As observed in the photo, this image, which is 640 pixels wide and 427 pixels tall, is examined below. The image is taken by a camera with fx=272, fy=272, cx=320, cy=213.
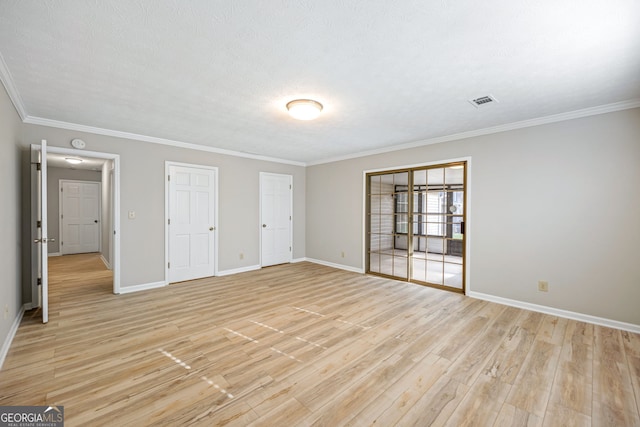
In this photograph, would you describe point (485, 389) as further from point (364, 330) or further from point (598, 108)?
A: point (598, 108)

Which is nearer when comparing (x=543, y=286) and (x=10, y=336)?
(x=10, y=336)

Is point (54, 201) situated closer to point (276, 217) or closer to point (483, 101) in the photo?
point (276, 217)

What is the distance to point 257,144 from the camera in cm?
489

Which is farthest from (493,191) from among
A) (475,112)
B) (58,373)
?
(58,373)

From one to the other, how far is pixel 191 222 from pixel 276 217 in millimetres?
1893

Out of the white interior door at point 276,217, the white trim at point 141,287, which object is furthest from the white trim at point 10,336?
the white interior door at point 276,217

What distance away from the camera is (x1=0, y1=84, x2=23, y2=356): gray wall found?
2.45m

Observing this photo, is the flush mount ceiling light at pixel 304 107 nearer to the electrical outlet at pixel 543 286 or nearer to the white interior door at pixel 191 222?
the white interior door at pixel 191 222

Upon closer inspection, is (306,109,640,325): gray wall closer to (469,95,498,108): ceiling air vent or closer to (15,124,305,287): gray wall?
(469,95,498,108): ceiling air vent

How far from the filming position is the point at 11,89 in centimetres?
262

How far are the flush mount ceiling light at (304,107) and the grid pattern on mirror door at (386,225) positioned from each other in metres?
2.67

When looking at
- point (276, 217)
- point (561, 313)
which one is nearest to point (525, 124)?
point (561, 313)

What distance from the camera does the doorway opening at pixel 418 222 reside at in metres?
4.56

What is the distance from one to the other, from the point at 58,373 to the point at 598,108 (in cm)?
591
